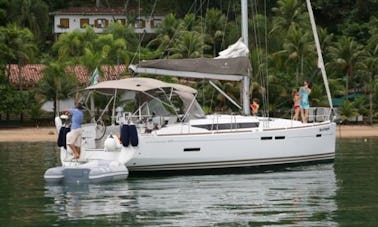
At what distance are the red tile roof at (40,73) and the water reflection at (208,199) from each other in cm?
3250

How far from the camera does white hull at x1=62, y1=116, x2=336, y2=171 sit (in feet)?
82.7

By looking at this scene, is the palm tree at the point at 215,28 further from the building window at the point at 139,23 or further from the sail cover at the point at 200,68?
the sail cover at the point at 200,68

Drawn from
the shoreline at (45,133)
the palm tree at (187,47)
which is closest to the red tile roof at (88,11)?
the palm tree at (187,47)

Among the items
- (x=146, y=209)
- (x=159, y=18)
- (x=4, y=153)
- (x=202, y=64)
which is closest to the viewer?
(x=146, y=209)

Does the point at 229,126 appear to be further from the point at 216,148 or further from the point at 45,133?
the point at 45,133

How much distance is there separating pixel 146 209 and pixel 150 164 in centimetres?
600

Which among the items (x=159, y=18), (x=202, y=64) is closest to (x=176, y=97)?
(x=202, y=64)

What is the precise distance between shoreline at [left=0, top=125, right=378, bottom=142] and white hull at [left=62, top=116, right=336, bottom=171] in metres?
23.4

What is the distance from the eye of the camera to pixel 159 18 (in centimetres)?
8356

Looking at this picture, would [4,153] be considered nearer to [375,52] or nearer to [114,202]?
[114,202]

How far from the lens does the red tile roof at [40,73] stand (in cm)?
5969

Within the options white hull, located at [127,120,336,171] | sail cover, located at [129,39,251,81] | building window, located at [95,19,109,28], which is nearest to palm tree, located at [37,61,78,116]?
Result: building window, located at [95,19,109,28]

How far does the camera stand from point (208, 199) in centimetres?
2116

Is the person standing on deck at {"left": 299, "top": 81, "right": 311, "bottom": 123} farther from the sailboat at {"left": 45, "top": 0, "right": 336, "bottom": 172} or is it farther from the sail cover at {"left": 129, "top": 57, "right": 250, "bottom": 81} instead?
the sail cover at {"left": 129, "top": 57, "right": 250, "bottom": 81}
